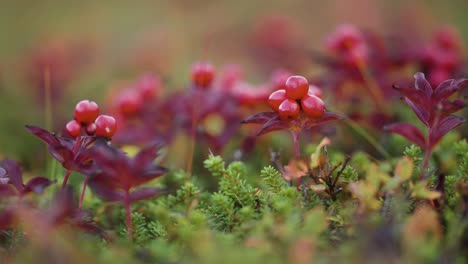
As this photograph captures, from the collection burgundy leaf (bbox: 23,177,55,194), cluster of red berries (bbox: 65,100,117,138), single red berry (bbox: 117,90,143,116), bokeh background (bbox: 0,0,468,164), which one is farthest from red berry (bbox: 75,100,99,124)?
bokeh background (bbox: 0,0,468,164)

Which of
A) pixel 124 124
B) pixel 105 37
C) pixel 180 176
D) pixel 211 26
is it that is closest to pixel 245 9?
pixel 211 26

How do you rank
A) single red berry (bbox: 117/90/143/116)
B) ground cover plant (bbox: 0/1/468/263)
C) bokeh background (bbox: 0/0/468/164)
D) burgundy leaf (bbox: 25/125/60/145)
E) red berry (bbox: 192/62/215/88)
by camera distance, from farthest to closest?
bokeh background (bbox: 0/0/468/164) < single red berry (bbox: 117/90/143/116) < red berry (bbox: 192/62/215/88) < burgundy leaf (bbox: 25/125/60/145) < ground cover plant (bbox: 0/1/468/263)

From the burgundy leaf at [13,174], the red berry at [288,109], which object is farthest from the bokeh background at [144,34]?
the red berry at [288,109]

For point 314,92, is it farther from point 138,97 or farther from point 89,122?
point 138,97

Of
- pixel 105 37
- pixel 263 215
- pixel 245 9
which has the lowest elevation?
pixel 105 37

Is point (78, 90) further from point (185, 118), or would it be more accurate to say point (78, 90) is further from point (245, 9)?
point (245, 9)

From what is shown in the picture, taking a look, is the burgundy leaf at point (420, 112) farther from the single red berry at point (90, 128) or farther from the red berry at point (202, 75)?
the red berry at point (202, 75)

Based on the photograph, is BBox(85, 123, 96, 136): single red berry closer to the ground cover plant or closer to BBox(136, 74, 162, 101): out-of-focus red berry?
the ground cover plant
